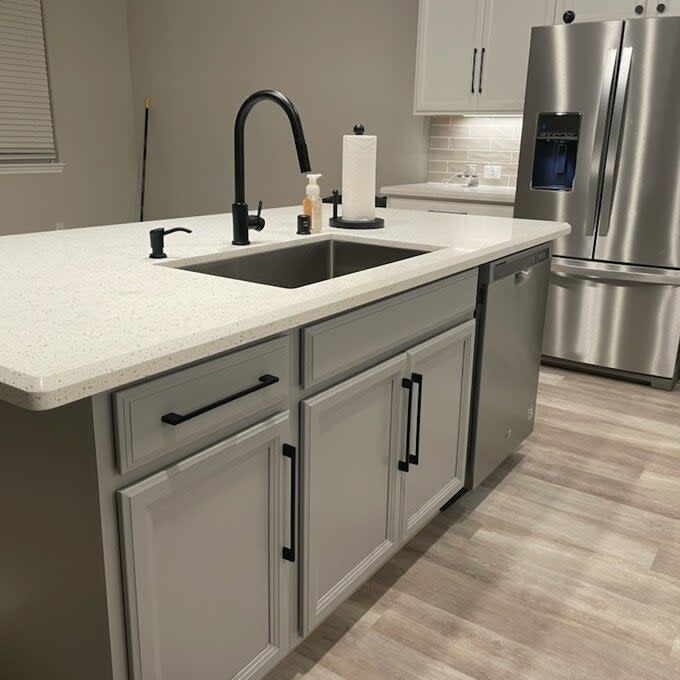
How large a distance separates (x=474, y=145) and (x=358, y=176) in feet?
8.24

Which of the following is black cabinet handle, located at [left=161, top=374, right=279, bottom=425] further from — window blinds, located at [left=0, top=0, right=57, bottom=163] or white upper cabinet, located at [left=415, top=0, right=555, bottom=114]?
window blinds, located at [left=0, top=0, right=57, bottom=163]

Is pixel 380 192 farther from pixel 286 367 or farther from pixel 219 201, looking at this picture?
pixel 286 367

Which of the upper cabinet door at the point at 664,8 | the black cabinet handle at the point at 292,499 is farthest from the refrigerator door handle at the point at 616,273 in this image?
the black cabinet handle at the point at 292,499

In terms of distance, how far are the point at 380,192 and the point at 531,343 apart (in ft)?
6.90

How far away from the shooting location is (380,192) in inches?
174

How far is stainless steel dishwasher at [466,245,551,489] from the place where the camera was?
222 cm

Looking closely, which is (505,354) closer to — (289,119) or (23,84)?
(289,119)

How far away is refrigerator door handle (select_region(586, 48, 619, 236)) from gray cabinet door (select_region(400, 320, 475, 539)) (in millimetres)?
1788

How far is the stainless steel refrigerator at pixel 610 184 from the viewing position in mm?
3311

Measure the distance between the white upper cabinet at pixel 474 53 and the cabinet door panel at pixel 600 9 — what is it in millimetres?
62

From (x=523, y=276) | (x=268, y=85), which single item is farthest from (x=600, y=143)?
(x=268, y=85)

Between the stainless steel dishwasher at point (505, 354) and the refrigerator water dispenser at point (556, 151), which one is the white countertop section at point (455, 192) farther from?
the stainless steel dishwasher at point (505, 354)

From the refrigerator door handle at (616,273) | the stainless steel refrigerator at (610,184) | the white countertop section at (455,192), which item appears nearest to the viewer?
the stainless steel refrigerator at (610,184)

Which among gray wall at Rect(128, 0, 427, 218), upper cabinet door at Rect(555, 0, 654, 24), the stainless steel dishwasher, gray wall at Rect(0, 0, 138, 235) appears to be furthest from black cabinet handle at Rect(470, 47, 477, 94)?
gray wall at Rect(0, 0, 138, 235)
